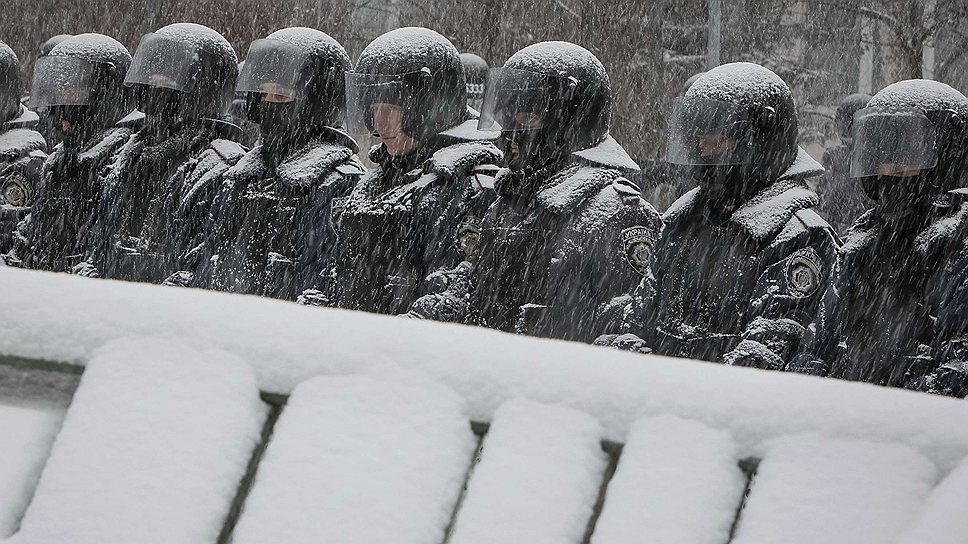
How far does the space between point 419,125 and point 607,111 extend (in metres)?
0.82

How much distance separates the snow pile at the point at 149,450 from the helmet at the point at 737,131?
3463 mm

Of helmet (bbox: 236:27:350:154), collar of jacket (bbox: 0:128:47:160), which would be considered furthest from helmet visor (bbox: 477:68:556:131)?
collar of jacket (bbox: 0:128:47:160)

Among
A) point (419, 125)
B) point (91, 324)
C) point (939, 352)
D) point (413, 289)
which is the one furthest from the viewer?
point (419, 125)

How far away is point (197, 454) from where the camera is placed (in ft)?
3.99

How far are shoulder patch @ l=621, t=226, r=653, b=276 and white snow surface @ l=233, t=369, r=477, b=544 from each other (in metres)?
3.30

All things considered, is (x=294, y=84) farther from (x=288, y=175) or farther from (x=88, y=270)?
(x=88, y=270)

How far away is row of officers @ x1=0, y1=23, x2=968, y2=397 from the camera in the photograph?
13.7ft

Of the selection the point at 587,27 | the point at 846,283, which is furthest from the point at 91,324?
the point at 587,27

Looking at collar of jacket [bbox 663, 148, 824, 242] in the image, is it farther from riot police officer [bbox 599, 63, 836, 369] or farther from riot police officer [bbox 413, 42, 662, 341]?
riot police officer [bbox 413, 42, 662, 341]

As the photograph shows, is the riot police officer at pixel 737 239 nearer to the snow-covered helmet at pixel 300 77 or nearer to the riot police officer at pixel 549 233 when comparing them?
the riot police officer at pixel 549 233

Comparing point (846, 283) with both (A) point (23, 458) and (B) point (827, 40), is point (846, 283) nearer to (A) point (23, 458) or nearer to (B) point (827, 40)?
(A) point (23, 458)

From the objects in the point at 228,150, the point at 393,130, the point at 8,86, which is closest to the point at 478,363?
the point at 393,130

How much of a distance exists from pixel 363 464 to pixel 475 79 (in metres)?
9.10

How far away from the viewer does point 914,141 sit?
4492mm
